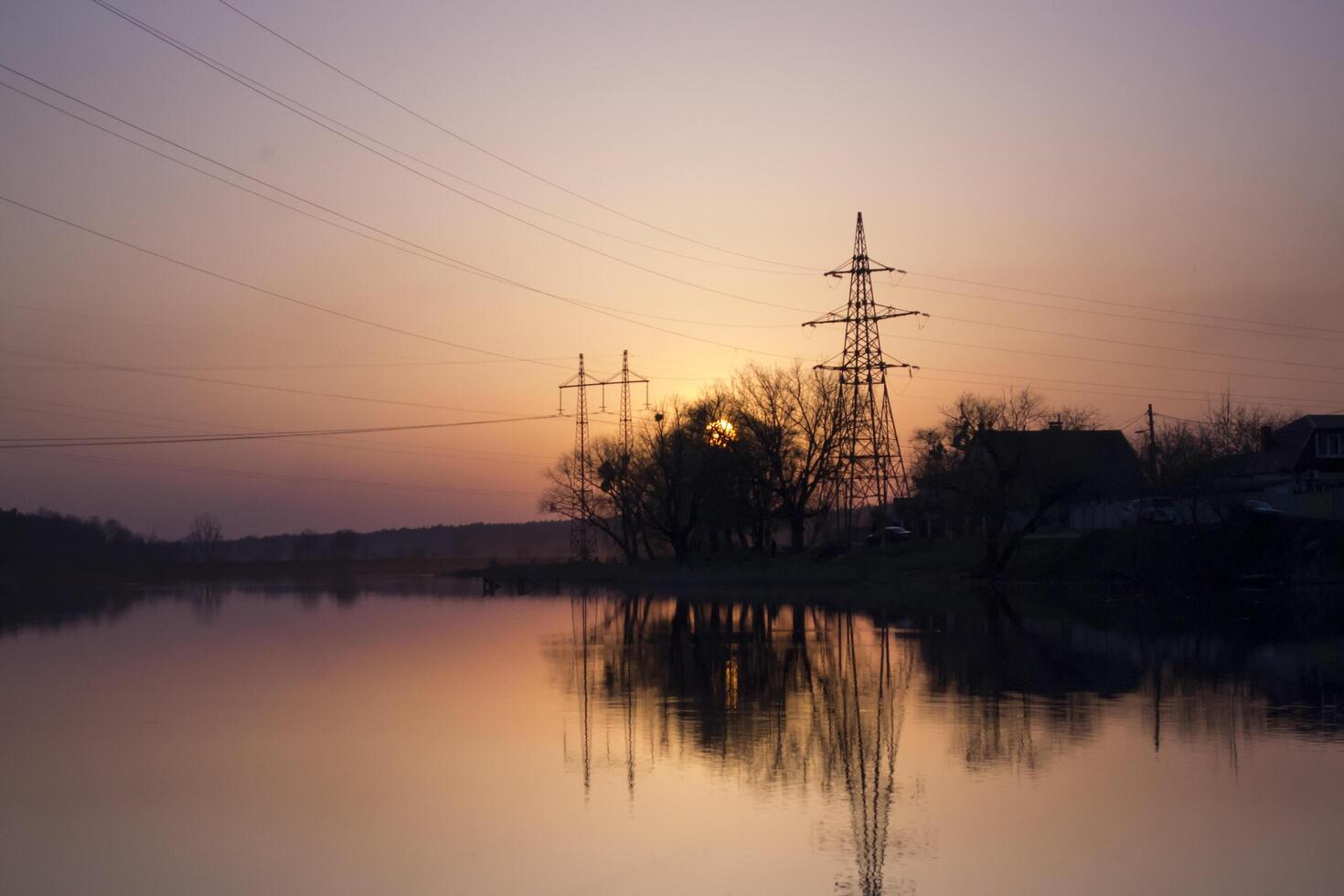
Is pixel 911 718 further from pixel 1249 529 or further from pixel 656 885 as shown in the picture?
pixel 1249 529

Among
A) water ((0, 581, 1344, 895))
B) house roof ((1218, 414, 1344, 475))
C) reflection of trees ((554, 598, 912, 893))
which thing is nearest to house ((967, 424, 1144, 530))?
house roof ((1218, 414, 1344, 475))

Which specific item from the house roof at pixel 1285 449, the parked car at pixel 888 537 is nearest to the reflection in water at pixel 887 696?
the parked car at pixel 888 537

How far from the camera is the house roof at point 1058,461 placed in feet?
197

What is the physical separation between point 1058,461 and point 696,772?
169 feet

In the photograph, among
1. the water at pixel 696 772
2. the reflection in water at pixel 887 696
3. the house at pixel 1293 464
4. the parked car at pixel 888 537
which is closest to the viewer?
the water at pixel 696 772

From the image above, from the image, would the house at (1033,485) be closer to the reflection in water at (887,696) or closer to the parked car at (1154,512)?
the parked car at (1154,512)

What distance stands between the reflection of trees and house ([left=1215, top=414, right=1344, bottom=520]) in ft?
125

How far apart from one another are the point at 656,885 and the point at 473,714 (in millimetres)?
10421

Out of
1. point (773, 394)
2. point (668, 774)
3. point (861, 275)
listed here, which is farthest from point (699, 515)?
point (668, 774)

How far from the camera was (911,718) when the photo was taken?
17.6m

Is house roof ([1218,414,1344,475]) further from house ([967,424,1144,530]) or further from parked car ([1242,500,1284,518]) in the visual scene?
parked car ([1242,500,1284,518])

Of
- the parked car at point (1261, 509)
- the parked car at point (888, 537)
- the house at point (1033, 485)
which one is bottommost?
the parked car at point (888, 537)

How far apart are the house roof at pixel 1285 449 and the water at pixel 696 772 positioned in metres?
50.7

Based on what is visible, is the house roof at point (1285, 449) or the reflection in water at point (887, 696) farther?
the house roof at point (1285, 449)
